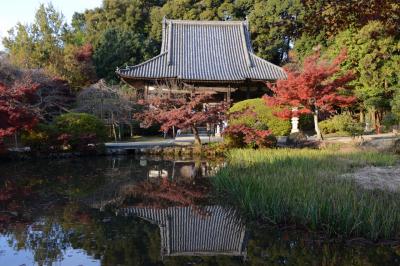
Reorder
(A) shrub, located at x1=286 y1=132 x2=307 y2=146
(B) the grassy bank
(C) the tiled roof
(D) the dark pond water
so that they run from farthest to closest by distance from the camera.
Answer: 1. (C) the tiled roof
2. (A) shrub, located at x1=286 y1=132 x2=307 y2=146
3. (B) the grassy bank
4. (D) the dark pond water

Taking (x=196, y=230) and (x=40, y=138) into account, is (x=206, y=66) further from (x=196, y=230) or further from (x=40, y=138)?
(x=196, y=230)

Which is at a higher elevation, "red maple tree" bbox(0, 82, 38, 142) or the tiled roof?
the tiled roof

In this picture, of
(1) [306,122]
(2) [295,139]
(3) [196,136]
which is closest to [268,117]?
(2) [295,139]

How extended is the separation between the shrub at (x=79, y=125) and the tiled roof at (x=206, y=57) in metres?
4.05

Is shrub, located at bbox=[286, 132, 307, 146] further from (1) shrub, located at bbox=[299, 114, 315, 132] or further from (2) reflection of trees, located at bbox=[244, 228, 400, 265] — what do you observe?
(2) reflection of trees, located at bbox=[244, 228, 400, 265]

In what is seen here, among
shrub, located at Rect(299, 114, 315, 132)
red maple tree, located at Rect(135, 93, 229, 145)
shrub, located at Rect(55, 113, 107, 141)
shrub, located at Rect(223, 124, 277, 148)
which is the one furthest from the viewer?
shrub, located at Rect(299, 114, 315, 132)

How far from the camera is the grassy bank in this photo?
16.3 ft

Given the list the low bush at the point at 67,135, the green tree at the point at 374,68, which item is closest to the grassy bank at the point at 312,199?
the low bush at the point at 67,135

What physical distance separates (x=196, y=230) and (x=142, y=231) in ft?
2.45

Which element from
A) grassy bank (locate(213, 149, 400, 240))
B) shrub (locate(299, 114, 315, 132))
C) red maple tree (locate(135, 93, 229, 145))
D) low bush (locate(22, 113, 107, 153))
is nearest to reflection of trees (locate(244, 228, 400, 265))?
grassy bank (locate(213, 149, 400, 240))

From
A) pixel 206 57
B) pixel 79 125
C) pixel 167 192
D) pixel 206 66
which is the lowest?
pixel 167 192

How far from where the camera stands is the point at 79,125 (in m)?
14.9

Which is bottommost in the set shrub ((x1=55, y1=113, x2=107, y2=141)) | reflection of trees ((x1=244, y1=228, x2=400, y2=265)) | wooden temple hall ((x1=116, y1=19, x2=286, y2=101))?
reflection of trees ((x1=244, y1=228, x2=400, y2=265))

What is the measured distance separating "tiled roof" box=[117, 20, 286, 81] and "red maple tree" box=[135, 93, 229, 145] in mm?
5186
